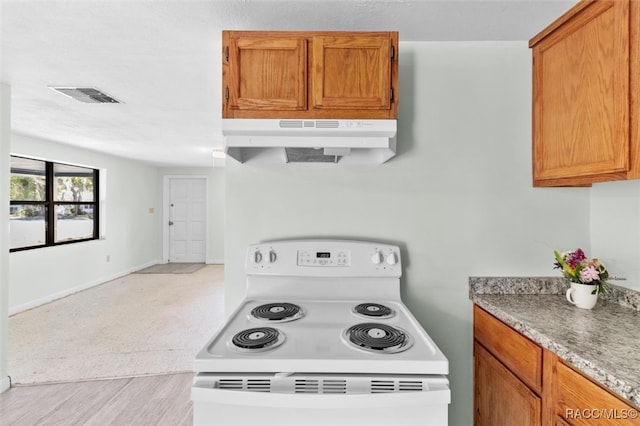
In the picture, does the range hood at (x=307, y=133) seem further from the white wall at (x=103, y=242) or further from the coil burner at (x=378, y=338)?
the white wall at (x=103, y=242)

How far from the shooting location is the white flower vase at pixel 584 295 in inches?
56.1

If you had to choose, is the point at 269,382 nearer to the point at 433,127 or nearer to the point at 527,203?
the point at 433,127

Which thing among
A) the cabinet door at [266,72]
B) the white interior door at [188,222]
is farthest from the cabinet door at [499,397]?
Result: the white interior door at [188,222]

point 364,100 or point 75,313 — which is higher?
point 364,100

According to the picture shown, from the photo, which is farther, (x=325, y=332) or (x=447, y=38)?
(x=447, y=38)

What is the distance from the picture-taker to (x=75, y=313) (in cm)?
414

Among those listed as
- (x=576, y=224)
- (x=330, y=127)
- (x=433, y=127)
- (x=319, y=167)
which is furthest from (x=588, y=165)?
(x=319, y=167)

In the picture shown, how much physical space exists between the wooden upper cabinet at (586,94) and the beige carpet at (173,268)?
6.37m

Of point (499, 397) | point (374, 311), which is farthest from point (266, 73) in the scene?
point (499, 397)

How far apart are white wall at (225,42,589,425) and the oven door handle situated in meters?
0.79

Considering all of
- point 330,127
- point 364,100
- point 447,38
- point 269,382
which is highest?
point 447,38

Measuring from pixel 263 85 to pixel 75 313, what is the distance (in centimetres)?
431

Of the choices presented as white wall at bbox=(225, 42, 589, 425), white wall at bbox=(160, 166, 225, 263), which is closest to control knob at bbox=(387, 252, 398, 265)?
white wall at bbox=(225, 42, 589, 425)

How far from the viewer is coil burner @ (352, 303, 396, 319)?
4.85 feet
